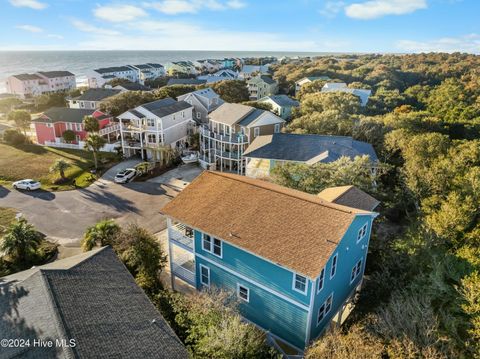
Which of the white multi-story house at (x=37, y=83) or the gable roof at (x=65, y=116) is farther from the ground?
the white multi-story house at (x=37, y=83)

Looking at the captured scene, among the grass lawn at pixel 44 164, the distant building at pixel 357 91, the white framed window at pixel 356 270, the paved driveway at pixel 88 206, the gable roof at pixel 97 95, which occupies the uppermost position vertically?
the distant building at pixel 357 91

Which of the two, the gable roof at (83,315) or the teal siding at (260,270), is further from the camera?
the teal siding at (260,270)

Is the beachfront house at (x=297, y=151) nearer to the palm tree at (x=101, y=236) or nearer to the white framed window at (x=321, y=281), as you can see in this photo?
the palm tree at (x=101, y=236)

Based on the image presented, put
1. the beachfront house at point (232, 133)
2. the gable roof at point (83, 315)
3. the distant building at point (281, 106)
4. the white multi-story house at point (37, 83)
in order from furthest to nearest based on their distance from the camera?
1. the white multi-story house at point (37, 83)
2. the distant building at point (281, 106)
3. the beachfront house at point (232, 133)
4. the gable roof at point (83, 315)

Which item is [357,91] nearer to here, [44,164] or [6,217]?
[44,164]

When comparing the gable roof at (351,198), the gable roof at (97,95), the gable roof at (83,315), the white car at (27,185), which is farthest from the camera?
the gable roof at (97,95)

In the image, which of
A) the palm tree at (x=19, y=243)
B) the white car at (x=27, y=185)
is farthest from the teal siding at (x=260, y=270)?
the white car at (x=27, y=185)

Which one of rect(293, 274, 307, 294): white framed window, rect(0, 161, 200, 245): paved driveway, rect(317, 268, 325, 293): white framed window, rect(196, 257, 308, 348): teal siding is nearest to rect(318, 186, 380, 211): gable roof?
rect(317, 268, 325, 293): white framed window

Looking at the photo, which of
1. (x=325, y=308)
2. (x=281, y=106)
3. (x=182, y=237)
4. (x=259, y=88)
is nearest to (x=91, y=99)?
(x=281, y=106)
